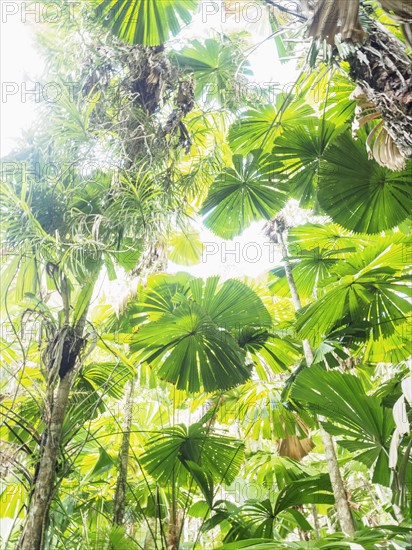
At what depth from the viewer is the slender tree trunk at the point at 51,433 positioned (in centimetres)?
125

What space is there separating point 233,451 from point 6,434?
1.28 m

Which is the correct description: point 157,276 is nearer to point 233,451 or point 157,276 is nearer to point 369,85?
point 233,451

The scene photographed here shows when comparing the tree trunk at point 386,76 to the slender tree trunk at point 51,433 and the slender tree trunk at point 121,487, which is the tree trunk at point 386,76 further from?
the slender tree trunk at point 121,487

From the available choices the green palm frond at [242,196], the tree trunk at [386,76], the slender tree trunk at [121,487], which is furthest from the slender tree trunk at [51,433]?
the tree trunk at [386,76]

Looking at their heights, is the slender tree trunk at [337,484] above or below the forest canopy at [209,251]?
below

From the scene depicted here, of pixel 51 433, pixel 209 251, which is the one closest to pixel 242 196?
pixel 209 251

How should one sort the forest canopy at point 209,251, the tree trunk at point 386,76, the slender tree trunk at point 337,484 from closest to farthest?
the tree trunk at point 386,76 → the forest canopy at point 209,251 → the slender tree trunk at point 337,484

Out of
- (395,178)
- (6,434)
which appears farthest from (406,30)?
(6,434)

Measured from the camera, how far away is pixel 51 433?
141cm

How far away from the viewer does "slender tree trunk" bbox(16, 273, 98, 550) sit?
125 cm

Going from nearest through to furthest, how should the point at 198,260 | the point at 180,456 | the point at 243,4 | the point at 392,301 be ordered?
the point at 392,301 < the point at 180,456 < the point at 243,4 < the point at 198,260

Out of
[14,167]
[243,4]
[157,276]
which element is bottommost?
[157,276]

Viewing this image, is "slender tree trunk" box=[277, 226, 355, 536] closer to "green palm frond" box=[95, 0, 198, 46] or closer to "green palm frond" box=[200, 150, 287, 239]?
"green palm frond" box=[200, 150, 287, 239]

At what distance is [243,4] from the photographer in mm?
2477
